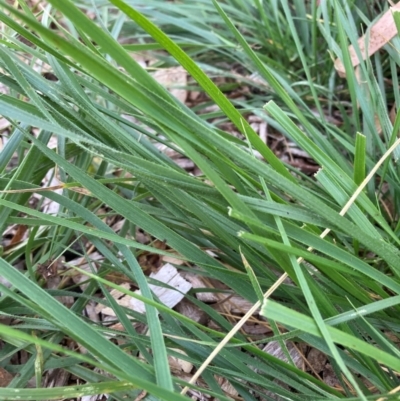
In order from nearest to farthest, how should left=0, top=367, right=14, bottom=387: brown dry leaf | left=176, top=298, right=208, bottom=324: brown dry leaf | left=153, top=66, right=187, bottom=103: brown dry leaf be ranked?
left=0, top=367, right=14, bottom=387: brown dry leaf < left=176, top=298, right=208, bottom=324: brown dry leaf < left=153, top=66, right=187, bottom=103: brown dry leaf

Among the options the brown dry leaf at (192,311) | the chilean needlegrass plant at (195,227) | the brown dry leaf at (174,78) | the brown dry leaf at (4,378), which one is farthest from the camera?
the brown dry leaf at (174,78)

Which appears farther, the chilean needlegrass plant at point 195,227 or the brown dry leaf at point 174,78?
the brown dry leaf at point 174,78

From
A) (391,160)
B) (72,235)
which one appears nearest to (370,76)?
(391,160)

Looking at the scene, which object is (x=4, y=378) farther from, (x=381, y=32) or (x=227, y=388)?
(x=381, y=32)

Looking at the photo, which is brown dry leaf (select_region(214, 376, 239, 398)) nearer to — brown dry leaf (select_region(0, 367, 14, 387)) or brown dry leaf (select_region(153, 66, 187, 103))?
brown dry leaf (select_region(0, 367, 14, 387))

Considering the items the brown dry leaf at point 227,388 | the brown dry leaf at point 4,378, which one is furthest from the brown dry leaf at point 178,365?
the brown dry leaf at point 4,378

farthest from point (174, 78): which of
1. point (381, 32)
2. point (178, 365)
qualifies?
point (178, 365)

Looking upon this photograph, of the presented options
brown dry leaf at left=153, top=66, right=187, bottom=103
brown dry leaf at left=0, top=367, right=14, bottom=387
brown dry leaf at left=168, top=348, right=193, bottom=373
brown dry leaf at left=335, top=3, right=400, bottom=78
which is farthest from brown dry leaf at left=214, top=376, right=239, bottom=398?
brown dry leaf at left=153, top=66, right=187, bottom=103

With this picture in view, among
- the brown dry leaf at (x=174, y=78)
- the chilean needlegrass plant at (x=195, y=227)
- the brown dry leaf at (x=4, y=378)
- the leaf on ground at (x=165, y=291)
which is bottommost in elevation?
the brown dry leaf at (x=4, y=378)

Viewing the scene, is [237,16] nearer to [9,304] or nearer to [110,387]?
[9,304]

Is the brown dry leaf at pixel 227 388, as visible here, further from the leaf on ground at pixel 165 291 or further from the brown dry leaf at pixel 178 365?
the leaf on ground at pixel 165 291

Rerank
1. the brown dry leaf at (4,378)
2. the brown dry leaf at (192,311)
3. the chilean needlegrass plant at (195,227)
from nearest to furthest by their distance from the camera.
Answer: the chilean needlegrass plant at (195,227) < the brown dry leaf at (4,378) < the brown dry leaf at (192,311)
